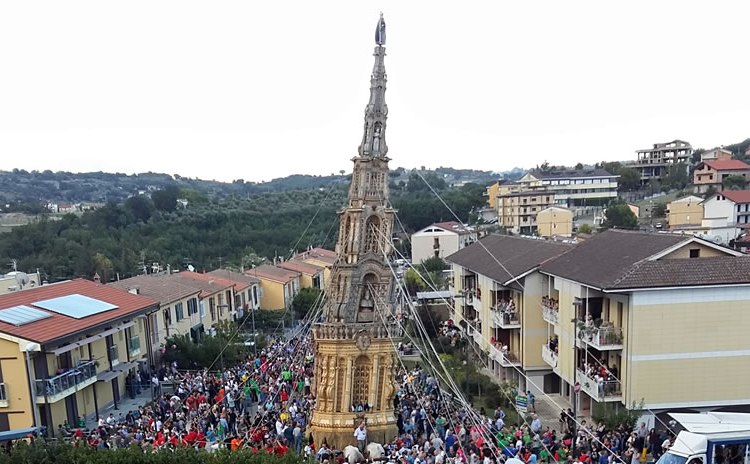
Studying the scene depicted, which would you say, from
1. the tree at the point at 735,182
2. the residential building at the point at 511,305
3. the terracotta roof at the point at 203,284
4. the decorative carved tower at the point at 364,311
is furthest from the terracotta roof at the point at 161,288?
the tree at the point at 735,182

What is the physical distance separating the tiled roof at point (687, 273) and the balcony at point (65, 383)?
2079 centimetres

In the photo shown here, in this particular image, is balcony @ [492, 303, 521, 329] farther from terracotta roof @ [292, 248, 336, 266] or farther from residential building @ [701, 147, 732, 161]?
residential building @ [701, 147, 732, 161]

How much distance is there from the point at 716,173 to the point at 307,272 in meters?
57.0

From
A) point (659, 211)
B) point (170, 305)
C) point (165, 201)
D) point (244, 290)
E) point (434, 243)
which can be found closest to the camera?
point (170, 305)

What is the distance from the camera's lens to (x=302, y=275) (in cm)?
5925

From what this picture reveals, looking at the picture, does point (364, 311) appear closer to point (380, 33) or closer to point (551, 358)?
point (380, 33)

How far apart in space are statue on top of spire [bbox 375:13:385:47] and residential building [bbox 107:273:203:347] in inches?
848

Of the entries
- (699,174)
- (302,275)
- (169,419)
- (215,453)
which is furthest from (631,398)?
(699,174)

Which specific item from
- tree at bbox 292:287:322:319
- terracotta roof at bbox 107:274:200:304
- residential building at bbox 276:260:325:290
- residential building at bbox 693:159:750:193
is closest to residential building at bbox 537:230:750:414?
terracotta roof at bbox 107:274:200:304

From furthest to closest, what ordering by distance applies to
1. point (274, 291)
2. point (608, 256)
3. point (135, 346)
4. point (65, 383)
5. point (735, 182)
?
point (735, 182) < point (274, 291) < point (135, 346) < point (608, 256) < point (65, 383)

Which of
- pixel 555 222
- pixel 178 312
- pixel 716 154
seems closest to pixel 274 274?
pixel 178 312

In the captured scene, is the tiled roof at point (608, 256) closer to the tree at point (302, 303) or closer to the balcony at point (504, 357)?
the balcony at point (504, 357)

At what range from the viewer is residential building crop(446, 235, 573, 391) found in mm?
30516

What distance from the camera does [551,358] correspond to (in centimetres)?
2856
